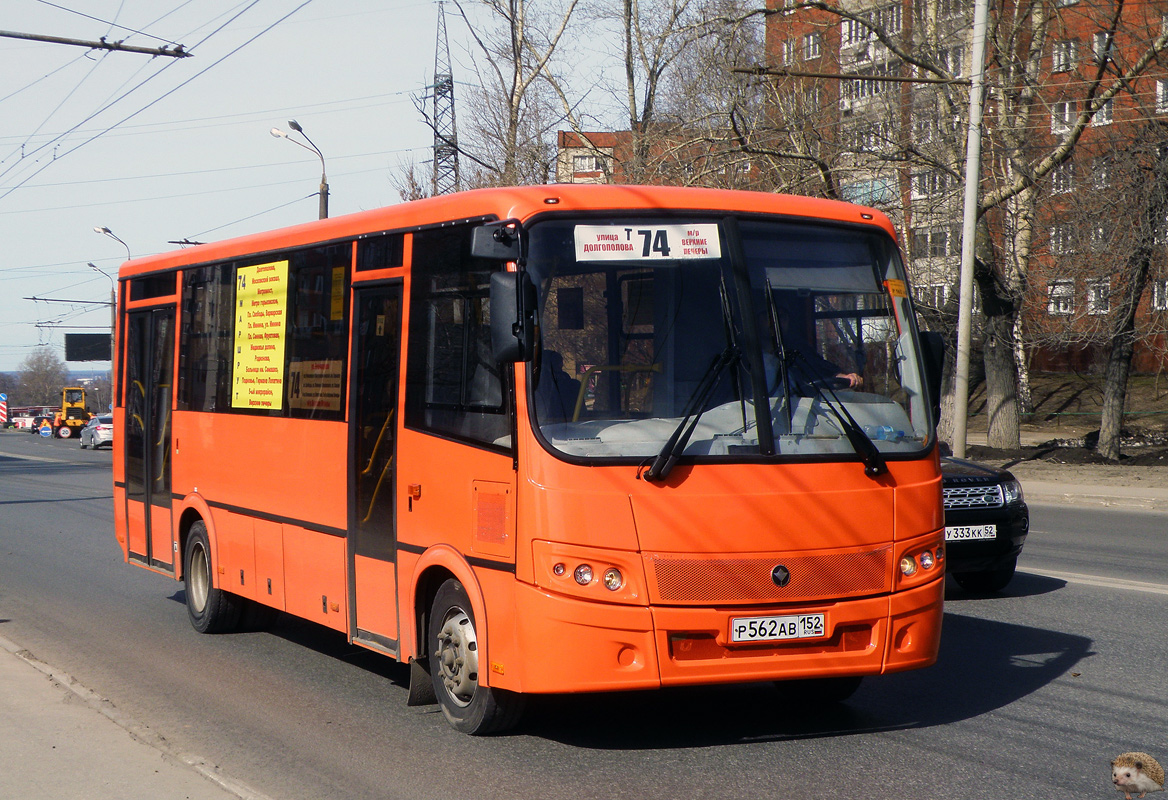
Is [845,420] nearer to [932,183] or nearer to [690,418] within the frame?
[690,418]

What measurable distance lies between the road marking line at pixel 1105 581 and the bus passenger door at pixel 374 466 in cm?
653

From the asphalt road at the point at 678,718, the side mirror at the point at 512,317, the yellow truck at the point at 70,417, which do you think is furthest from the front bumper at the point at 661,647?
the yellow truck at the point at 70,417

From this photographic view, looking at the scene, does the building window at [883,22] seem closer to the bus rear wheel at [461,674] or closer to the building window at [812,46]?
the building window at [812,46]

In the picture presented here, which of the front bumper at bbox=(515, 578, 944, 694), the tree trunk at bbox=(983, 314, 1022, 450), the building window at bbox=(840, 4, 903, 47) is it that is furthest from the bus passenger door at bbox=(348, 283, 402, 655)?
the tree trunk at bbox=(983, 314, 1022, 450)

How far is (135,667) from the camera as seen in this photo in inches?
313

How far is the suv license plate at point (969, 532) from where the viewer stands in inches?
397

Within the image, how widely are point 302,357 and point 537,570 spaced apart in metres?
3.03

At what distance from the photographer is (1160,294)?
2398cm

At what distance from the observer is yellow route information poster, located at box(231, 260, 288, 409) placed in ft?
26.9

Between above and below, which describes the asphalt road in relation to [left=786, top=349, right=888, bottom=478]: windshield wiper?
below

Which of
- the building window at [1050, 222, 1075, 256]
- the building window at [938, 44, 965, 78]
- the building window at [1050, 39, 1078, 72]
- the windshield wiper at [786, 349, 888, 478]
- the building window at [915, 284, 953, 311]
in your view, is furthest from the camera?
the building window at [915, 284, 953, 311]

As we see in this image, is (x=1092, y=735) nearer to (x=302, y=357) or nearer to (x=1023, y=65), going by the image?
(x=302, y=357)

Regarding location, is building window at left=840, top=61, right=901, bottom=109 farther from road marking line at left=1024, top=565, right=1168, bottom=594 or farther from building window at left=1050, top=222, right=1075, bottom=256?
road marking line at left=1024, top=565, right=1168, bottom=594

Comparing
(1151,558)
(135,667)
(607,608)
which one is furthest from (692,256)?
(1151,558)
